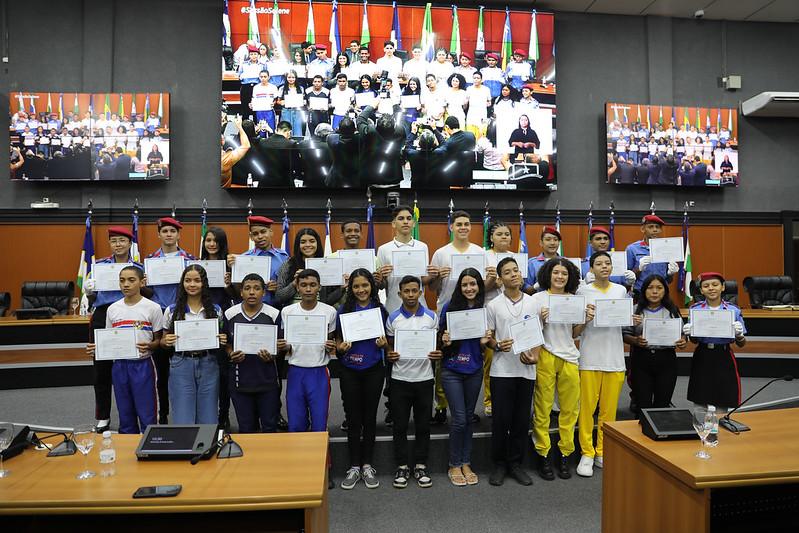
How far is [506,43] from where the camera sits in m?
7.42

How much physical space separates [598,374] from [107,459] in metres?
3.13

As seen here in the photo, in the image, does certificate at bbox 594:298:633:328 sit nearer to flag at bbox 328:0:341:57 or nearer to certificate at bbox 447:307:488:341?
certificate at bbox 447:307:488:341

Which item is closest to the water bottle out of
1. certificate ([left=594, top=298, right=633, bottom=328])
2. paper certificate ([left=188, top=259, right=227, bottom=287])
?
certificate ([left=594, top=298, right=633, bottom=328])

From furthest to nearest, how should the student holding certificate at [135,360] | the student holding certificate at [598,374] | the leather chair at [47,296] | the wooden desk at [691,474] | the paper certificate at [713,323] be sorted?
the leather chair at [47,296], the student holding certificate at [598,374], the paper certificate at [713,323], the student holding certificate at [135,360], the wooden desk at [691,474]

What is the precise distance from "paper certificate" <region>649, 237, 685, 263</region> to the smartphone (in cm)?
430

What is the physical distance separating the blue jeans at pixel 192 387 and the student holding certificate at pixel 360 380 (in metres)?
0.86

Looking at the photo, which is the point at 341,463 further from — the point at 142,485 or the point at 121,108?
the point at 121,108

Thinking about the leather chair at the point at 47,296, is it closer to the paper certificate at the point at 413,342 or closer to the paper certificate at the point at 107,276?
the paper certificate at the point at 107,276

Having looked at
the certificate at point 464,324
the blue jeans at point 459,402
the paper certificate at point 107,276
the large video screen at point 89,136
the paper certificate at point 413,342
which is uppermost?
the large video screen at point 89,136

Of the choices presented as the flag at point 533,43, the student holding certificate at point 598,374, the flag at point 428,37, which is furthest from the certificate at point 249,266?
the flag at point 533,43

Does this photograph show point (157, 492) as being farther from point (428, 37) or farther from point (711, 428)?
point (428, 37)

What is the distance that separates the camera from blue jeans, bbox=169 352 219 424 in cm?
327

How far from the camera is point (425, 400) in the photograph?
3385mm

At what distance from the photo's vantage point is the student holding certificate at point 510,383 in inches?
135
